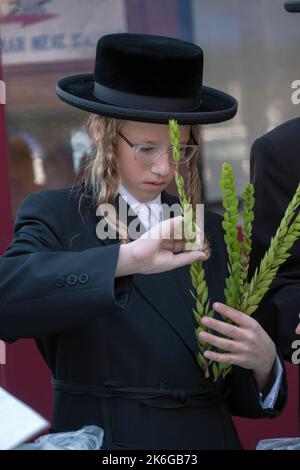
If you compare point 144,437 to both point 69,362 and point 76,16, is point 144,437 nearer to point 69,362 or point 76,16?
point 69,362

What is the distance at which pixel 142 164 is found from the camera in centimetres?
197

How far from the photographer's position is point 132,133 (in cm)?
199

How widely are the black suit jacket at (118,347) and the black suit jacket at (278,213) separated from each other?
21 centimetres

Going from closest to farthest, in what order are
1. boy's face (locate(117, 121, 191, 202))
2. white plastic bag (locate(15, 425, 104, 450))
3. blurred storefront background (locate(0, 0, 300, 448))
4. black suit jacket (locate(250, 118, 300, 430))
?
1. white plastic bag (locate(15, 425, 104, 450))
2. boy's face (locate(117, 121, 191, 202))
3. black suit jacket (locate(250, 118, 300, 430))
4. blurred storefront background (locate(0, 0, 300, 448))

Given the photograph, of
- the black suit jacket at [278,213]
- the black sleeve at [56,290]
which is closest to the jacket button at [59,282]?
the black sleeve at [56,290]

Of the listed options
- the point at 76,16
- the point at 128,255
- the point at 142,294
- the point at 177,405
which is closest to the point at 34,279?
the point at 128,255

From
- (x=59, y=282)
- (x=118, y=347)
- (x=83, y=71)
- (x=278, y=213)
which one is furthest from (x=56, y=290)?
(x=83, y=71)

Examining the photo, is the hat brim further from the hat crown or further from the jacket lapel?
the jacket lapel

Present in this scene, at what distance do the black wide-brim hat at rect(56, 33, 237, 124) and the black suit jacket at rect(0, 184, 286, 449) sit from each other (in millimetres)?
240

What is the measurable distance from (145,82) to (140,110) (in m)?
0.07

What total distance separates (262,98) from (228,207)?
193 cm

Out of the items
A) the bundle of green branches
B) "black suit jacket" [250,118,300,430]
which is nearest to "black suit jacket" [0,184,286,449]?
the bundle of green branches

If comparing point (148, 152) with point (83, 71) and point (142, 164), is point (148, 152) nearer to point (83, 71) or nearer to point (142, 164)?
point (142, 164)

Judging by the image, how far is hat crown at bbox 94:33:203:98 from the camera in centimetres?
193
